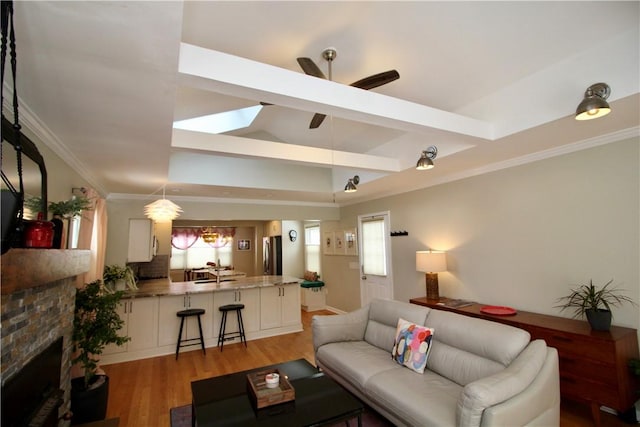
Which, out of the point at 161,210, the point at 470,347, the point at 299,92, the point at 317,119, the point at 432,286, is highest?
the point at 317,119

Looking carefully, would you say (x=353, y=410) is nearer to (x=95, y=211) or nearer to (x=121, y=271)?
(x=95, y=211)

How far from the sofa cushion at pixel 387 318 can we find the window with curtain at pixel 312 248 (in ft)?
14.0

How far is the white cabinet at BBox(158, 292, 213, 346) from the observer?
4.46m

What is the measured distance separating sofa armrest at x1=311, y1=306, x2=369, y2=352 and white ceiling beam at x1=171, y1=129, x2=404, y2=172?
1.78 metres

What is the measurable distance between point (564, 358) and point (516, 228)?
1417 millimetres

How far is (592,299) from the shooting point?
2.70 metres

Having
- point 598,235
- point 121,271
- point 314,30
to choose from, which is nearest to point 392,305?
point 598,235

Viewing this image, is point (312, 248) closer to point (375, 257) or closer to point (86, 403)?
point (375, 257)

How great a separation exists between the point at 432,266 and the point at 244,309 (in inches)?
117

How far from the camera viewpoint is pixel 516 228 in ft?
11.6

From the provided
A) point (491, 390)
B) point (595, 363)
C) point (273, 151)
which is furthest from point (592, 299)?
point (273, 151)

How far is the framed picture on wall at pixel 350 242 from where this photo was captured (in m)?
6.27

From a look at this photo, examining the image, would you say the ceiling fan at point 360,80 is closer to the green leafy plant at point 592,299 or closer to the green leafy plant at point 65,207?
the green leafy plant at point 65,207

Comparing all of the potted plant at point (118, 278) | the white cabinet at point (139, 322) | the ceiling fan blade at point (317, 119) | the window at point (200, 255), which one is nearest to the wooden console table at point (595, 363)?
the ceiling fan blade at point (317, 119)
